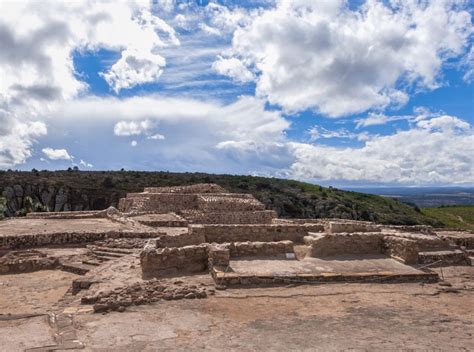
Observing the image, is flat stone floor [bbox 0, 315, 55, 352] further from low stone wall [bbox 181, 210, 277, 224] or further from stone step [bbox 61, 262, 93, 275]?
low stone wall [bbox 181, 210, 277, 224]

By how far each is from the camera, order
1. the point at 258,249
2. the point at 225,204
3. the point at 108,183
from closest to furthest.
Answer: the point at 258,249, the point at 225,204, the point at 108,183

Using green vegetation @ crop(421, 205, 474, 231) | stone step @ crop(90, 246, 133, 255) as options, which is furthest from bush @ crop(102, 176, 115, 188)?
stone step @ crop(90, 246, 133, 255)

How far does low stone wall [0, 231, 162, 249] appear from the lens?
17.5 metres

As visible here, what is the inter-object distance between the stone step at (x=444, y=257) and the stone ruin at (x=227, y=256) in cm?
3

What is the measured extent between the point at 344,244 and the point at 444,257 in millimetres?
2986

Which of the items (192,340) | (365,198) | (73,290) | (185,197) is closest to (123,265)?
(73,290)

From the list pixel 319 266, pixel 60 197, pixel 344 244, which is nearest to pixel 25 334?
pixel 319 266

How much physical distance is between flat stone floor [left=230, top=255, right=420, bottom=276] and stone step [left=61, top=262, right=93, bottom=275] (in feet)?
17.9

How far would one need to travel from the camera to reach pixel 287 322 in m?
7.40

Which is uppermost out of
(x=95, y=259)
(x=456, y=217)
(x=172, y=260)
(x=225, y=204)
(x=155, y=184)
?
(x=155, y=184)

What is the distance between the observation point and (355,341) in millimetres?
6418

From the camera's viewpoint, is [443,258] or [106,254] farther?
[106,254]

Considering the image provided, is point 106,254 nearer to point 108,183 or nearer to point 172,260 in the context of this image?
point 172,260

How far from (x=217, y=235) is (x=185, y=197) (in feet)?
54.3
